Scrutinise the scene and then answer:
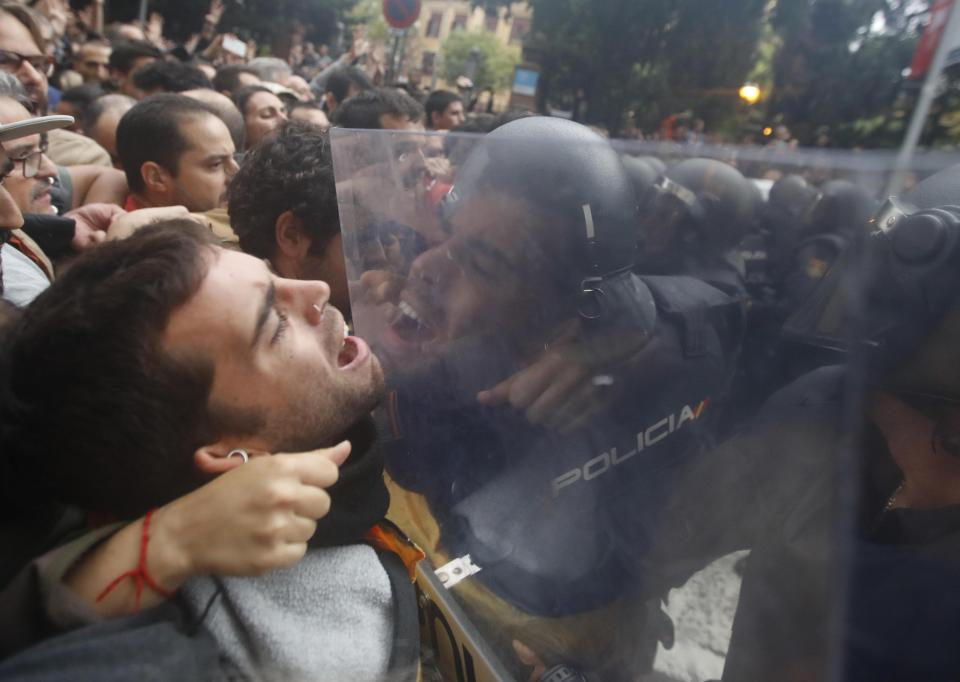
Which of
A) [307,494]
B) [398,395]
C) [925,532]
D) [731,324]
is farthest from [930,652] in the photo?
[398,395]

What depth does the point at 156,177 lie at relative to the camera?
3.24 meters

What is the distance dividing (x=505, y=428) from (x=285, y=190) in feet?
5.27

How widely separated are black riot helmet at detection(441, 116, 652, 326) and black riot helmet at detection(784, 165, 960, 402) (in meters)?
0.39

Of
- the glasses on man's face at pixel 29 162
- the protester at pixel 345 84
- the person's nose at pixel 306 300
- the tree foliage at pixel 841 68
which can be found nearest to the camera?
the person's nose at pixel 306 300

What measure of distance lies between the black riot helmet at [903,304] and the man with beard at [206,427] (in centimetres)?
76

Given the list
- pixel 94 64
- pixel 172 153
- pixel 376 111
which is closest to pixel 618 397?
pixel 172 153

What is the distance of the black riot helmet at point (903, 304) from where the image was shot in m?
0.63

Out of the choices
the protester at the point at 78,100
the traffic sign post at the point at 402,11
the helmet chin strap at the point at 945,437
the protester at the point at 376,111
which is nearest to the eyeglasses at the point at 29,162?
the protester at the point at 376,111

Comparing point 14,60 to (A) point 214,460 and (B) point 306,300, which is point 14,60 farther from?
(A) point 214,460

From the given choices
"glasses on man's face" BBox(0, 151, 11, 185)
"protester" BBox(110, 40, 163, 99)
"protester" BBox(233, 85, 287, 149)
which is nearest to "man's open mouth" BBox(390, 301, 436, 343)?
"glasses on man's face" BBox(0, 151, 11, 185)

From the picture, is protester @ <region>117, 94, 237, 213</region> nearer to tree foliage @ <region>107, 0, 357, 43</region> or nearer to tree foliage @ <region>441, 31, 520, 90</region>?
tree foliage @ <region>107, 0, 357, 43</region>

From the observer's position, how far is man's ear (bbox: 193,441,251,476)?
115cm

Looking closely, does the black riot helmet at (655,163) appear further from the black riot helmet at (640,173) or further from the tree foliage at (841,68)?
the tree foliage at (841,68)

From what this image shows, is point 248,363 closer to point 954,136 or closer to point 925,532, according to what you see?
point 925,532
